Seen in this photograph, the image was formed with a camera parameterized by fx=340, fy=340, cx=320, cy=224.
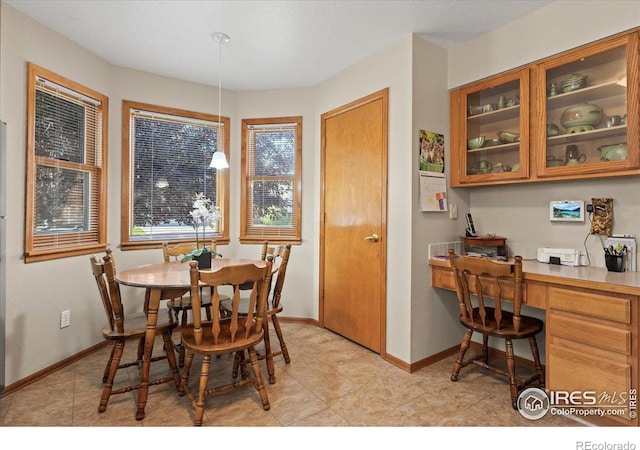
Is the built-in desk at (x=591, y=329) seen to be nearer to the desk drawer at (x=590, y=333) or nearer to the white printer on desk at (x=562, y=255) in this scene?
the desk drawer at (x=590, y=333)

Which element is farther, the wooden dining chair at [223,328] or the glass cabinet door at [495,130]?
the glass cabinet door at [495,130]

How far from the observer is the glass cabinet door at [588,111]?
2039mm

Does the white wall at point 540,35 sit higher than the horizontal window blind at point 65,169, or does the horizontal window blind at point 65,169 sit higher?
the white wall at point 540,35

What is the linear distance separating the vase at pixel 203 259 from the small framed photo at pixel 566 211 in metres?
2.58

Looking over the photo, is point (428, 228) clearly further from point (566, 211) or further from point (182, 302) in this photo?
point (182, 302)

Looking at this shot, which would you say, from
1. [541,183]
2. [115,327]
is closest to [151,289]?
[115,327]

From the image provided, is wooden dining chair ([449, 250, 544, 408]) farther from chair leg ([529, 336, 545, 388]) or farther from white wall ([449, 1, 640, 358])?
white wall ([449, 1, 640, 358])

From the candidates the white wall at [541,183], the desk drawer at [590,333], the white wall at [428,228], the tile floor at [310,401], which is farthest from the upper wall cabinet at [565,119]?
the tile floor at [310,401]

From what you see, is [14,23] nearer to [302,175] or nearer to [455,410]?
[302,175]

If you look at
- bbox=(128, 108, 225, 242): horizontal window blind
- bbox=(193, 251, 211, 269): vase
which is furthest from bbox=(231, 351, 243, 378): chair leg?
bbox=(128, 108, 225, 242): horizontal window blind

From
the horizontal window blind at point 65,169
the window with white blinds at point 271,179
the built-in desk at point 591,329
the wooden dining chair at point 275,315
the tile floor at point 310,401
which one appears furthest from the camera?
the window with white blinds at point 271,179

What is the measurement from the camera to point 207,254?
8.21 ft

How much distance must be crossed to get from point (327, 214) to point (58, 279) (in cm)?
241

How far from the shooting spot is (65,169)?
281 cm
